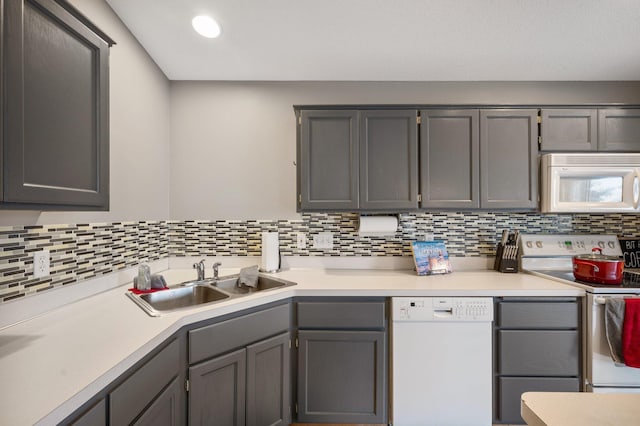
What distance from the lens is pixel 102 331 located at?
3.76ft

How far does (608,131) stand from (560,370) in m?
1.64

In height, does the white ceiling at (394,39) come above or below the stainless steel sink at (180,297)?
above

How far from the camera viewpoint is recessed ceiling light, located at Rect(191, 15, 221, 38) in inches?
69.1

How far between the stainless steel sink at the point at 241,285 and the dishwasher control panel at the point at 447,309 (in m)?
0.78

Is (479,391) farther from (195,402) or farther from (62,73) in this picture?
(62,73)

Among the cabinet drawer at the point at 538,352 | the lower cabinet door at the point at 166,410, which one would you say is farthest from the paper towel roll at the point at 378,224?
the lower cabinet door at the point at 166,410

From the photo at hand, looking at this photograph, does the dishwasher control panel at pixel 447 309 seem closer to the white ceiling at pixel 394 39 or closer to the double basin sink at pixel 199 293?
the double basin sink at pixel 199 293

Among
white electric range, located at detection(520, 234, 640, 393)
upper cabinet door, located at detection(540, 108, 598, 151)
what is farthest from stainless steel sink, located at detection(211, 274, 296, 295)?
upper cabinet door, located at detection(540, 108, 598, 151)

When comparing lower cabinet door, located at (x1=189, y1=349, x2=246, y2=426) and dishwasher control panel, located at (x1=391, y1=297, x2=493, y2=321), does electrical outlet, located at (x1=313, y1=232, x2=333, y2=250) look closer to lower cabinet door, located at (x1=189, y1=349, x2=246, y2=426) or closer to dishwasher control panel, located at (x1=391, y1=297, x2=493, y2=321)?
dishwasher control panel, located at (x1=391, y1=297, x2=493, y2=321)

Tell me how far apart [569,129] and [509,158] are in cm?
46

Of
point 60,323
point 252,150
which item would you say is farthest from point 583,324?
point 60,323

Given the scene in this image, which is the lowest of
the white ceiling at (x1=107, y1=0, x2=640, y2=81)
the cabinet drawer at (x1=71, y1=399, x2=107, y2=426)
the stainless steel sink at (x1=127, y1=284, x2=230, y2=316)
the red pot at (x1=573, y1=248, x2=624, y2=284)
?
the cabinet drawer at (x1=71, y1=399, x2=107, y2=426)

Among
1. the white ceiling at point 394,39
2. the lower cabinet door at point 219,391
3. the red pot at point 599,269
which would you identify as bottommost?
the lower cabinet door at point 219,391

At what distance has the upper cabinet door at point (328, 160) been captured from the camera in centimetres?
214
